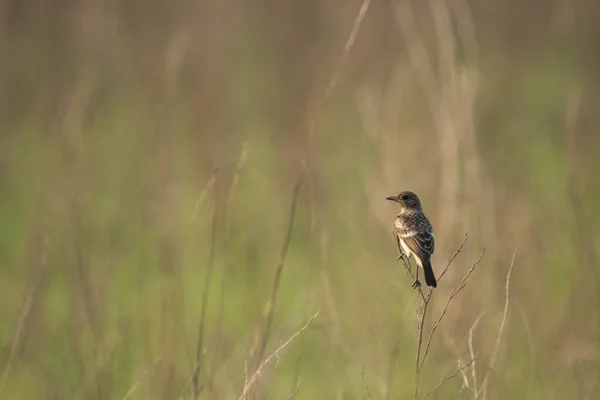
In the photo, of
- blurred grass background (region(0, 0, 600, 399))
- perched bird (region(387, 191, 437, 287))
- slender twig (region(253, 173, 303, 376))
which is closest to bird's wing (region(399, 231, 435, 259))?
perched bird (region(387, 191, 437, 287))

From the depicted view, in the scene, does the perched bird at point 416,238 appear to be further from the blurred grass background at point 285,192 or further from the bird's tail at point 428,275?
the blurred grass background at point 285,192

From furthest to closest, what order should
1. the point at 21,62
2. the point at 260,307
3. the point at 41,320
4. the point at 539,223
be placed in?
the point at 21,62 → the point at 539,223 → the point at 260,307 → the point at 41,320

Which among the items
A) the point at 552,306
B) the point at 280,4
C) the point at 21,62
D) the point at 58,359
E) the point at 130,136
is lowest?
the point at 58,359

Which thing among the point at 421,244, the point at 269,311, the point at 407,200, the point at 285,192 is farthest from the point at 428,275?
the point at 285,192

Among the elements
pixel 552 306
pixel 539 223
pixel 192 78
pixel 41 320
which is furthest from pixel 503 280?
pixel 192 78

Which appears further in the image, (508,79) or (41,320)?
(508,79)

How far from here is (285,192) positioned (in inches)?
264

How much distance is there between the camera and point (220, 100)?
29.2 ft

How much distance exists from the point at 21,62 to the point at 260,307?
14.5 ft

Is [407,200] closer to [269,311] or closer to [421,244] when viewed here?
[421,244]

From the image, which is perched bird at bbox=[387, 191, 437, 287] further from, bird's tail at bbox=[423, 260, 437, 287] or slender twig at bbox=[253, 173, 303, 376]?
slender twig at bbox=[253, 173, 303, 376]

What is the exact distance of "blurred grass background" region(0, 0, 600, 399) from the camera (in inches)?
134

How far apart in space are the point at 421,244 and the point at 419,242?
0.01 meters

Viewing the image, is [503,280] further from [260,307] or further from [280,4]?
[280,4]
